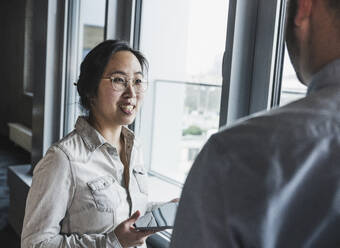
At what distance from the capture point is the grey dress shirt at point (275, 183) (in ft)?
1.42

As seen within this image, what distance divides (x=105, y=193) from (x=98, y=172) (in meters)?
0.08

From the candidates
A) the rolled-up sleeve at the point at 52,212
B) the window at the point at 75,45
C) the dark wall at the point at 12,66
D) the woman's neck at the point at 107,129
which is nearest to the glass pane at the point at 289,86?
the woman's neck at the point at 107,129

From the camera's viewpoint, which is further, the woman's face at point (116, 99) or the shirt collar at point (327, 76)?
the woman's face at point (116, 99)

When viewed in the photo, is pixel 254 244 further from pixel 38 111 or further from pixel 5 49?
pixel 5 49

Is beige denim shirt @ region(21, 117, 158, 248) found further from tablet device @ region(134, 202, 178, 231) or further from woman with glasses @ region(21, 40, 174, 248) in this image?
tablet device @ region(134, 202, 178, 231)

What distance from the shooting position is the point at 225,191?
45 cm

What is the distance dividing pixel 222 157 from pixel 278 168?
7 centimetres

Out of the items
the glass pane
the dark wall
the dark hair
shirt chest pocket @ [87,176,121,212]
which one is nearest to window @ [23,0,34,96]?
the dark wall

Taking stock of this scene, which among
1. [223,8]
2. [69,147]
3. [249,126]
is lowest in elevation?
[69,147]

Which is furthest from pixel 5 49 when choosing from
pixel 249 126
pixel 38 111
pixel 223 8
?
pixel 249 126

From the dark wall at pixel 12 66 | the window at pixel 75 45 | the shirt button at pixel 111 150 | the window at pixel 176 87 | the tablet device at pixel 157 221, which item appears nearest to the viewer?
the tablet device at pixel 157 221

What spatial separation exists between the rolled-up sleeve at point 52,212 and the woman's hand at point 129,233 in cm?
2

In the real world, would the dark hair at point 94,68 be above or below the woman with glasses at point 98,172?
above

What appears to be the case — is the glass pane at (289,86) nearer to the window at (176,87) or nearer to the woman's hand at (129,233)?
the woman's hand at (129,233)
